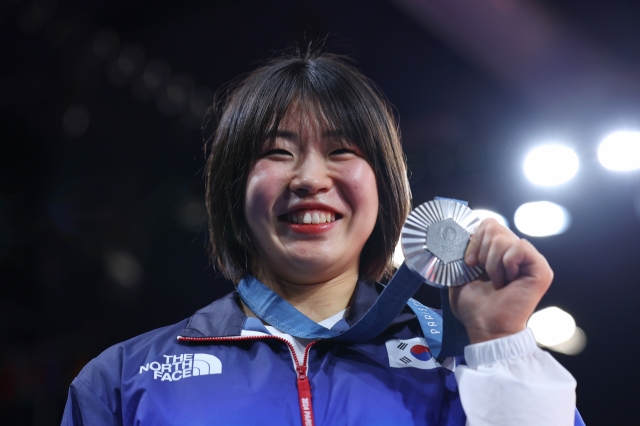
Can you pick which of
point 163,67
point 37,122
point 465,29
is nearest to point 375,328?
point 465,29

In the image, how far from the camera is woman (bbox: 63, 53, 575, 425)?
3.90 ft

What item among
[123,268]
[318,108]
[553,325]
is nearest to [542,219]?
[553,325]

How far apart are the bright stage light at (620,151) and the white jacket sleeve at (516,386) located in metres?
2.18

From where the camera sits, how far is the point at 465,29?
3.43 meters

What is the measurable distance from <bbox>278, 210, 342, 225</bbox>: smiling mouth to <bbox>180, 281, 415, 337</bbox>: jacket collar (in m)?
0.26

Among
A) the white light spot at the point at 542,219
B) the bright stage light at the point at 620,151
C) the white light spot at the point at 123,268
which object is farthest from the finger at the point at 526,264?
the white light spot at the point at 123,268

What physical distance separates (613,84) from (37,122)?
4013 millimetres

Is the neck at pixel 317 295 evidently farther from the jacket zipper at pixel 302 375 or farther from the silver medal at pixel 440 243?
the silver medal at pixel 440 243

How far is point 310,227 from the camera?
1.52 meters

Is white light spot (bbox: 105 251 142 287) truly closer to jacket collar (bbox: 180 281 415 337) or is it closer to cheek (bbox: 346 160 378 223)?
jacket collar (bbox: 180 281 415 337)

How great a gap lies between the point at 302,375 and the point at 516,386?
512 millimetres

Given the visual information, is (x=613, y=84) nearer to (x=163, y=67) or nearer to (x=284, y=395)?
(x=284, y=395)

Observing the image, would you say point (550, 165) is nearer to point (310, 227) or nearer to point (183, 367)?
point (310, 227)

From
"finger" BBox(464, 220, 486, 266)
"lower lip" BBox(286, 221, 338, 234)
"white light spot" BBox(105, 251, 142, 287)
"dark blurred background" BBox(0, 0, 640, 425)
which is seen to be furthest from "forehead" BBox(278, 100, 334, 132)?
"white light spot" BBox(105, 251, 142, 287)
